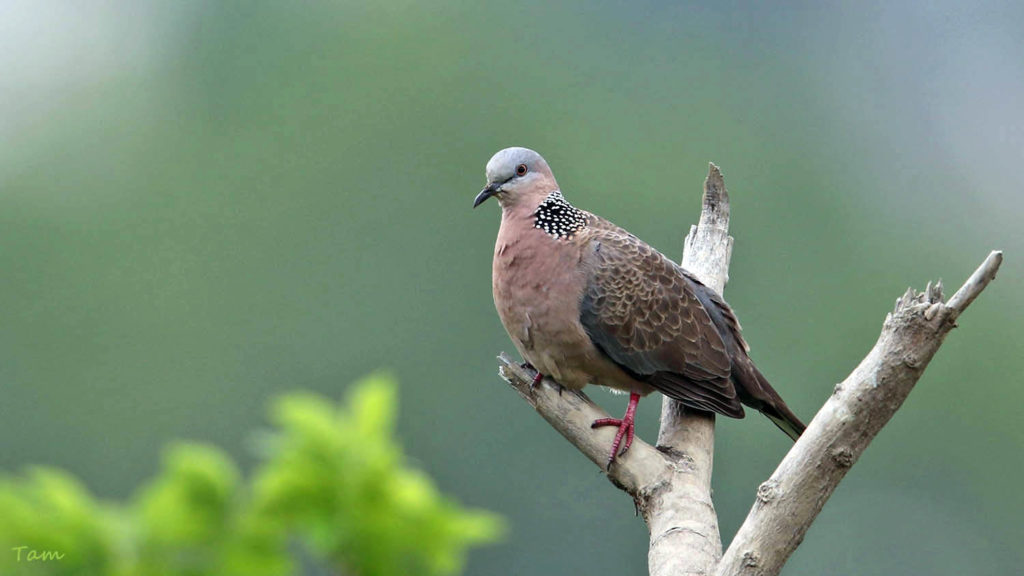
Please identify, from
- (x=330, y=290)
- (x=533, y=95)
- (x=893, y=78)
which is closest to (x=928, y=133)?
(x=893, y=78)

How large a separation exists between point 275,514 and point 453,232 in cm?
2892

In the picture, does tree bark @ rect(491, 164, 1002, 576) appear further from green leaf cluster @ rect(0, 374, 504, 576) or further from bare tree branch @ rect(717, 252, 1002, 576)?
green leaf cluster @ rect(0, 374, 504, 576)

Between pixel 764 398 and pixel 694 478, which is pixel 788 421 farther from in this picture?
pixel 694 478

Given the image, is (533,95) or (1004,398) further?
(533,95)

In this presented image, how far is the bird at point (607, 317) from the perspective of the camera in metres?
5.41

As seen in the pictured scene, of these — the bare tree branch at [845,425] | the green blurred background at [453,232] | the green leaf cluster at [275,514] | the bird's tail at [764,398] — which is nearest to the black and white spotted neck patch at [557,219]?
the bird's tail at [764,398]

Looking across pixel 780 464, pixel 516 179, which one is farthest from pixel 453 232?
pixel 780 464

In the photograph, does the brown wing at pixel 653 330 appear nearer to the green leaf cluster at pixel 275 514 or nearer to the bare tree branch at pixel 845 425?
the bare tree branch at pixel 845 425

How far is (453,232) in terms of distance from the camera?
100 feet

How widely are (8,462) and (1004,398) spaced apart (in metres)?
23.7

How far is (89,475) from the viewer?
27703mm

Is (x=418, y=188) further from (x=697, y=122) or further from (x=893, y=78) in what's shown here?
(x=893, y=78)

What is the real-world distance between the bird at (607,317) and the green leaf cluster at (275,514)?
3.68 metres

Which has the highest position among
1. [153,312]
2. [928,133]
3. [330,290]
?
[928,133]
